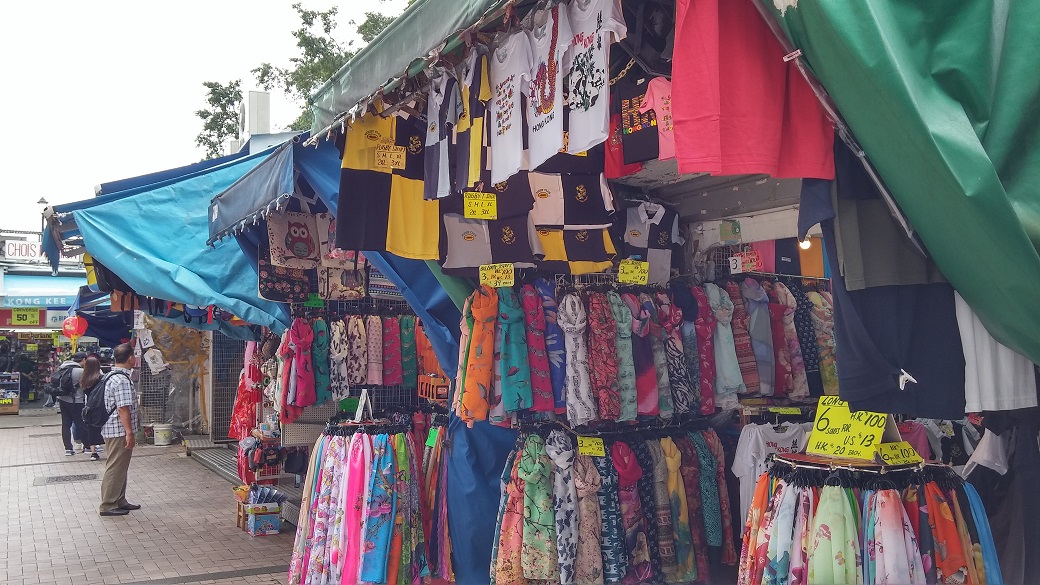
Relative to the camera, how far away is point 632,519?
4797mm

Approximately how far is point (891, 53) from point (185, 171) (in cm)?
871

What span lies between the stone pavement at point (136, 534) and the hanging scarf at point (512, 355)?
328cm

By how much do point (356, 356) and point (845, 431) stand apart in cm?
436

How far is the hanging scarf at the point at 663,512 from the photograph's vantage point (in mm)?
4859

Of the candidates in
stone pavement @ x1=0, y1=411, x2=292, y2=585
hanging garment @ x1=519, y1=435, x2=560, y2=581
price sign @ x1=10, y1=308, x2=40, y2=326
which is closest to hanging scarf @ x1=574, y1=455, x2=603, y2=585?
hanging garment @ x1=519, y1=435, x2=560, y2=581

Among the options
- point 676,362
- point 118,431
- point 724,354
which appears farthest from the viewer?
point 118,431

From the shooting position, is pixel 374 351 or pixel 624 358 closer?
pixel 624 358

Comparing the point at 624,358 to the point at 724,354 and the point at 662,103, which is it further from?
the point at 662,103

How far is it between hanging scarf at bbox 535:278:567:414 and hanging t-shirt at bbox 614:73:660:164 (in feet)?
3.79

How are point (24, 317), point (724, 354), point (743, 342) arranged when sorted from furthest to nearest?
1. point (24, 317)
2. point (743, 342)
3. point (724, 354)

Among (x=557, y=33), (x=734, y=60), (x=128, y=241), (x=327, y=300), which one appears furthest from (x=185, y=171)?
(x=734, y=60)

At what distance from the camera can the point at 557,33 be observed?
3.18 m

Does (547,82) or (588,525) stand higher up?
(547,82)

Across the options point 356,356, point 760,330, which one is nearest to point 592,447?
point 760,330
